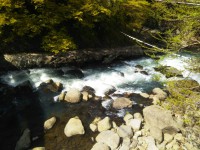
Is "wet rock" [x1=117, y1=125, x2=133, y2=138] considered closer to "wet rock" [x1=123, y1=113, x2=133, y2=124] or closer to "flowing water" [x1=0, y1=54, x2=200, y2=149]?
"wet rock" [x1=123, y1=113, x2=133, y2=124]

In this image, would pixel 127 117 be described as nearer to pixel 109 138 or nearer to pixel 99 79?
pixel 109 138

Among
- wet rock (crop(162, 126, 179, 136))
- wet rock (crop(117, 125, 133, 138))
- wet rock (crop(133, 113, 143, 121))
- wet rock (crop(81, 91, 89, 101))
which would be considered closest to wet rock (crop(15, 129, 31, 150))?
wet rock (crop(117, 125, 133, 138))

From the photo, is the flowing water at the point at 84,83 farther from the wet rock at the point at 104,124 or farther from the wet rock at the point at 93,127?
the wet rock at the point at 104,124

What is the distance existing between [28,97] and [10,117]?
1.73 m

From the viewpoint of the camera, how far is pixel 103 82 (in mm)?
14664

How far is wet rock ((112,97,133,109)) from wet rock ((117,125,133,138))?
6.32ft

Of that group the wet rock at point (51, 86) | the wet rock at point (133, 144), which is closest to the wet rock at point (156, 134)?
the wet rock at point (133, 144)

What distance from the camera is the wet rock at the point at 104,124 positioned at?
34.4 feet

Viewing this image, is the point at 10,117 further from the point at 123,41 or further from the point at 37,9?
the point at 123,41

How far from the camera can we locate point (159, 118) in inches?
420

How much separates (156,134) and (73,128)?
3293 millimetres

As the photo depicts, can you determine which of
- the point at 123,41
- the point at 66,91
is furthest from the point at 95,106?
the point at 123,41

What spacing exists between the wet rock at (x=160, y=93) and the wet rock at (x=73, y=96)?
4073 mm

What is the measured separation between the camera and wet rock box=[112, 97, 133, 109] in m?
12.3
